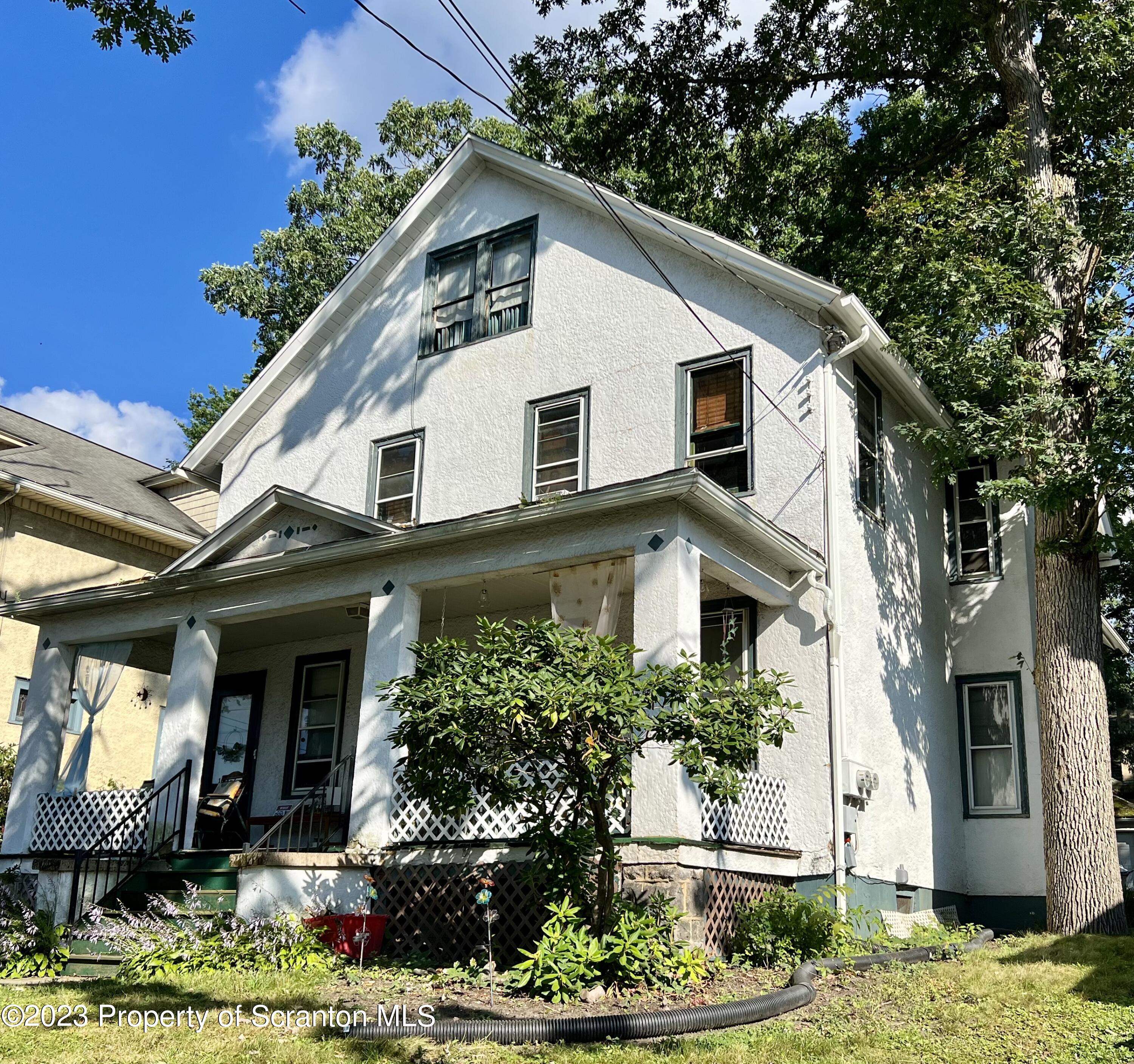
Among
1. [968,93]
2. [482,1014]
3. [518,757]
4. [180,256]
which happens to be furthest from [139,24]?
[180,256]

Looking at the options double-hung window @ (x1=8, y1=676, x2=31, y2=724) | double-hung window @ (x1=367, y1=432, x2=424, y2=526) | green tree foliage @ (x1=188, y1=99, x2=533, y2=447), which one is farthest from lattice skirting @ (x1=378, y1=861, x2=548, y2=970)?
green tree foliage @ (x1=188, y1=99, x2=533, y2=447)

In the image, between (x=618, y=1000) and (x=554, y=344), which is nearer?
(x=618, y=1000)

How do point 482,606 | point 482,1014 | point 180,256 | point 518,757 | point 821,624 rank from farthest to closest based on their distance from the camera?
point 180,256
point 482,606
point 821,624
point 518,757
point 482,1014

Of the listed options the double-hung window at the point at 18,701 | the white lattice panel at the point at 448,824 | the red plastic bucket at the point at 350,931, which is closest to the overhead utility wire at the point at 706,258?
the white lattice panel at the point at 448,824

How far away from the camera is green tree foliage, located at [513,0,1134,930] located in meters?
12.9

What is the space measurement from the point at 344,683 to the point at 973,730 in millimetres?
8525

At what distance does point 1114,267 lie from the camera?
14562 millimetres

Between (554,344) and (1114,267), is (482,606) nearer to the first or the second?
(554,344)

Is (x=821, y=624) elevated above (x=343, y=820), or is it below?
above

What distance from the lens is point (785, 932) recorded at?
401 inches

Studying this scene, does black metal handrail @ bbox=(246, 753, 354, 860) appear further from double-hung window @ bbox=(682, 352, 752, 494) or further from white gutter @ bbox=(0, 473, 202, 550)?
white gutter @ bbox=(0, 473, 202, 550)

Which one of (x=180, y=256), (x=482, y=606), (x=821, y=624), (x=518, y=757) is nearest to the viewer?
(x=518, y=757)

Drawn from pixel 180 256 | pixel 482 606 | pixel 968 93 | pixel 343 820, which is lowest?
pixel 343 820

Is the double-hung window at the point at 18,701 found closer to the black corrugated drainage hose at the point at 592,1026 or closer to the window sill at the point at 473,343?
the window sill at the point at 473,343
